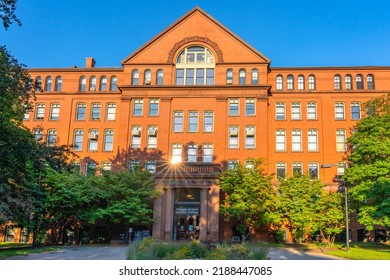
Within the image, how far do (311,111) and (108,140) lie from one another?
21.0 meters

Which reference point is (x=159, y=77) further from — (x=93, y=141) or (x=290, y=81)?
(x=290, y=81)

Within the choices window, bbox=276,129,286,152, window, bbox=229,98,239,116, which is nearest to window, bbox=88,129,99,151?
window, bbox=229,98,239,116

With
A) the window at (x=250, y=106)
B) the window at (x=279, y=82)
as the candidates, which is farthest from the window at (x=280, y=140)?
the window at (x=279, y=82)

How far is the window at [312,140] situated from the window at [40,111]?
2778cm

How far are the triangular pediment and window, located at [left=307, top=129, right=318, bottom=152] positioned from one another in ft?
27.5

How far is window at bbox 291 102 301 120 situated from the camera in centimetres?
4028

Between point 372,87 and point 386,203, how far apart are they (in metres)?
19.1

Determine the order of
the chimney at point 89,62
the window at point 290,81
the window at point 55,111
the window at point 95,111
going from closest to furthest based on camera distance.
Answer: the window at point 290,81
the window at point 95,111
the window at point 55,111
the chimney at point 89,62

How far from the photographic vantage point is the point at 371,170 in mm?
29766

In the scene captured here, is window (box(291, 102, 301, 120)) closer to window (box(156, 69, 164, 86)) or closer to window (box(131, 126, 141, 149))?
window (box(156, 69, 164, 86))

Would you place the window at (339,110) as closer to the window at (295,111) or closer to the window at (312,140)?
the window at (312,140)

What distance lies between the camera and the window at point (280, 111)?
4034 centimetres
